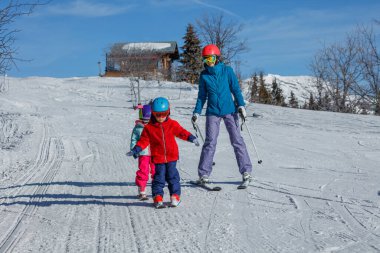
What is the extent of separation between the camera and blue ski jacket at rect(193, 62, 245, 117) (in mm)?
5742

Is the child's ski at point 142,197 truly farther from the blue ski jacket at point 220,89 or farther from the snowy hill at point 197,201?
the blue ski jacket at point 220,89

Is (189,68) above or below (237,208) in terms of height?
above

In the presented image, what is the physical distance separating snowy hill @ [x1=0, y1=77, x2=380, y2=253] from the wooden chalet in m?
20.8

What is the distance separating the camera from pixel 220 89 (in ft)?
18.9

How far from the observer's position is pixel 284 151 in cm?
991

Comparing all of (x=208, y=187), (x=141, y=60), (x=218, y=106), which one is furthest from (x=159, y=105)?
(x=141, y=60)

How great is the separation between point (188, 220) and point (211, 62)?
7.70 ft

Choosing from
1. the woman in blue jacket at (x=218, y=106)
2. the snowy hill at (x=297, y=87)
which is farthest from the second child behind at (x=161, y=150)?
the snowy hill at (x=297, y=87)

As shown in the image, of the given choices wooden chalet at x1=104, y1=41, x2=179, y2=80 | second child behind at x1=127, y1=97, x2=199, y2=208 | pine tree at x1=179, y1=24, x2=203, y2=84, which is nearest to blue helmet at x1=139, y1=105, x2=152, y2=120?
second child behind at x1=127, y1=97, x2=199, y2=208

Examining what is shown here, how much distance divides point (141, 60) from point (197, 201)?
3043cm

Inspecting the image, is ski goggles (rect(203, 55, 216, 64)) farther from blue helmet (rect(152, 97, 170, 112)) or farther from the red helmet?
blue helmet (rect(152, 97, 170, 112))

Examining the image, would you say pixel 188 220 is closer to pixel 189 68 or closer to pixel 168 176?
pixel 168 176

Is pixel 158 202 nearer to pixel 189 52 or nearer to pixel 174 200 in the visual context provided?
pixel 174 200

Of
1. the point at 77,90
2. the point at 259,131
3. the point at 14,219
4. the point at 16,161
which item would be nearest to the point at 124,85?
the point at 77,90
